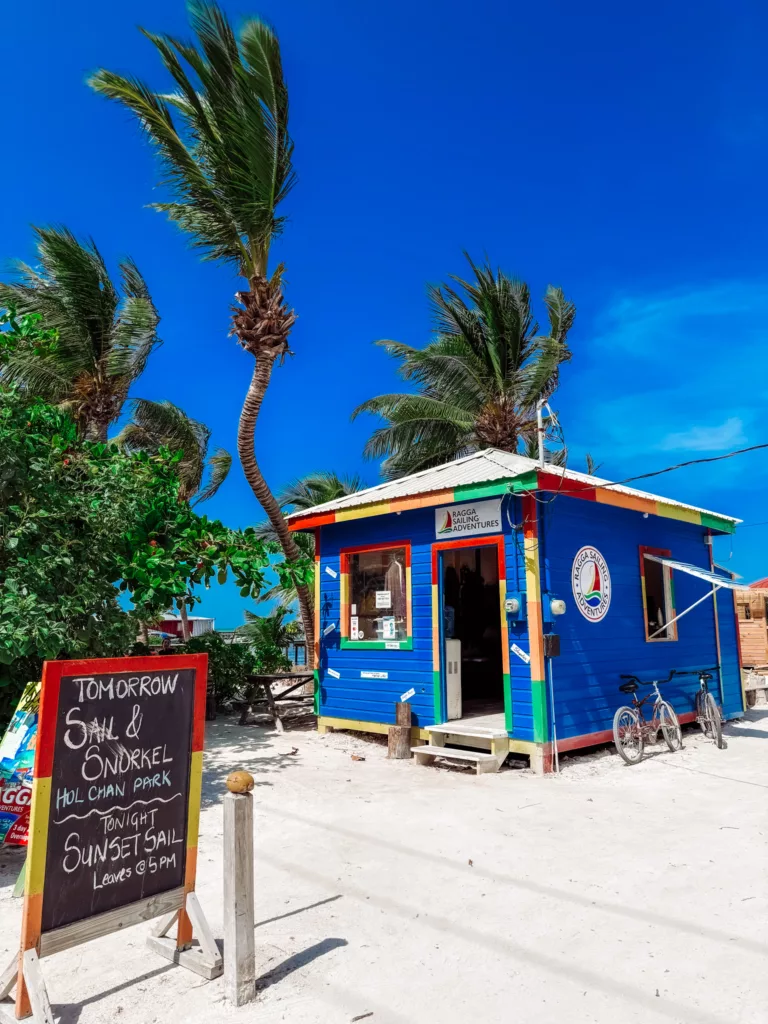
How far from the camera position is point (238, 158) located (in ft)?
41.4

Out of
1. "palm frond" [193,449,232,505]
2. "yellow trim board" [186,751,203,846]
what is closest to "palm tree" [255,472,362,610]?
"palm frond" [193,449,232,505]

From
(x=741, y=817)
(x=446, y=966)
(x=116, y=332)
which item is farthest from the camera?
(x=116, y=332)

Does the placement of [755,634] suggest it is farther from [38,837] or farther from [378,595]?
[38,837]

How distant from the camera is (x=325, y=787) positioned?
768 centimetres

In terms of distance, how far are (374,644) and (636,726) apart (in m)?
3.52

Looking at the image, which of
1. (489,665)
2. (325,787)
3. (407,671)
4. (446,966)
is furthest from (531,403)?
(446,966)

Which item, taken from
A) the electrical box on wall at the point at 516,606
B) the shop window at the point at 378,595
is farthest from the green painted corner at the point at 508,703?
the shop window at the point at 378,595

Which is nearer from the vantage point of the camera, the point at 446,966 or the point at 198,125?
the point at 446,966

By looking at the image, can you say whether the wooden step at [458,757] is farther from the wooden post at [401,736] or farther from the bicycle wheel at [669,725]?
the bicycle wheel at [669,725]

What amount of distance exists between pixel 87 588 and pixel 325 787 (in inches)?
124

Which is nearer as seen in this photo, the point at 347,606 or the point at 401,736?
the point at 401,736

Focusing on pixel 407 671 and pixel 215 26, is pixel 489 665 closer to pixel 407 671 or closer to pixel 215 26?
pixel 407 671

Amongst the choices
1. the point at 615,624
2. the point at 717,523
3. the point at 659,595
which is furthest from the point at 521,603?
the point at 717,523

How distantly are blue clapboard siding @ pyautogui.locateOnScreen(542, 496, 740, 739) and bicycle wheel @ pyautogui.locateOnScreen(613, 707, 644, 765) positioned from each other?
38 cm
